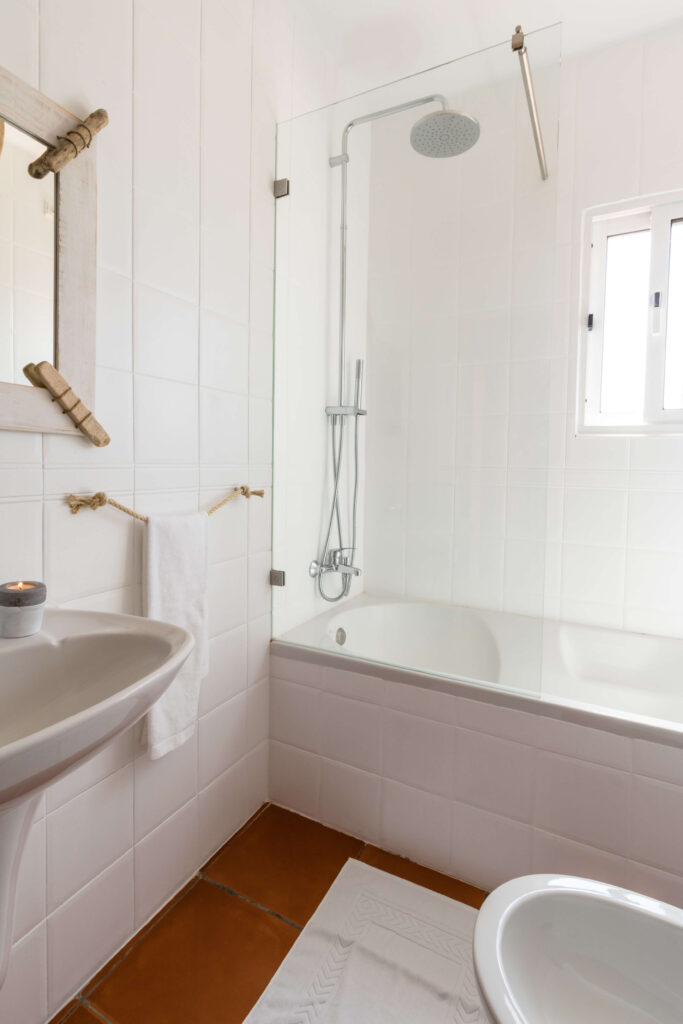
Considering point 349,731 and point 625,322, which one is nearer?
point 349,731

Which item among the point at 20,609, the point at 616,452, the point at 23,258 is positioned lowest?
the point at 20,609

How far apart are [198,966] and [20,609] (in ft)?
3.15

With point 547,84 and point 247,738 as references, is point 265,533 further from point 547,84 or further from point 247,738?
point 547,84

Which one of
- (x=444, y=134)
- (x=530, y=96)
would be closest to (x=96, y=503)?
(x=444, y=134)

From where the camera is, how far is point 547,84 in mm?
1536

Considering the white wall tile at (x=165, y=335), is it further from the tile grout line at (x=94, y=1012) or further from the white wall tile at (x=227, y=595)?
the tile grout line at (x=94, y=1012)

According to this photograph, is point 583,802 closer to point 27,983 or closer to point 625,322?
point 27,983

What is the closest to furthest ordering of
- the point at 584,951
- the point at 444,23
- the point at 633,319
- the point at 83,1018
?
the point at 584,951
the point at 83,1018
the point at 444,23
the point at 633,319

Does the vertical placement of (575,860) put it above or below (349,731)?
below

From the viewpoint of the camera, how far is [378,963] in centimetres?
123

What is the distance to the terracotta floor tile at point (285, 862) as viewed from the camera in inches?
55.5

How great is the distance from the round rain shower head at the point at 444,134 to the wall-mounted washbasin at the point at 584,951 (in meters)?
1.95

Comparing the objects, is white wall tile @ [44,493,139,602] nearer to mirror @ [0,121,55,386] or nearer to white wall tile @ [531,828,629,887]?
mirror @ [0,121,55,386]

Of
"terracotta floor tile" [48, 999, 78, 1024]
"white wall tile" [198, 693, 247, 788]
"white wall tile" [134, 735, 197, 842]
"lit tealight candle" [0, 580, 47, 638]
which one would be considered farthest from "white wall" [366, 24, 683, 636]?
"terracotta floor tile" [48, 999, 78, 1024]
